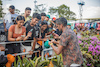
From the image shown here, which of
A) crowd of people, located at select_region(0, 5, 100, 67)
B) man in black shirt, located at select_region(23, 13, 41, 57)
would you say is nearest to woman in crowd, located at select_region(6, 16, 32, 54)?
crowd of people, located at select_region(0, 5, 100, 67)

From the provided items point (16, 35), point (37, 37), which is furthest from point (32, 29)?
point (16, 35)

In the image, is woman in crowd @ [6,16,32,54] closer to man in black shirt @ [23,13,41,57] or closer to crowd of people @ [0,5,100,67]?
crowd of people @ [0,5,100,67]

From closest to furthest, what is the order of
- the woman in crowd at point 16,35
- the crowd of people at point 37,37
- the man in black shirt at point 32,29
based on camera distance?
the crowd of people at point 37,37 → the woman in crowd at point 16,35 → the man in black shirt at point 32,29

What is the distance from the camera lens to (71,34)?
2.26 meters

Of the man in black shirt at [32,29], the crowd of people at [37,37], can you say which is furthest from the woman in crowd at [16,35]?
the man in black shirt at [32,29]

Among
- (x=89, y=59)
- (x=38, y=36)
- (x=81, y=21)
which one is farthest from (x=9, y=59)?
(x=81, y=21)

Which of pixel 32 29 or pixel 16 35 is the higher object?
pixel 32 29

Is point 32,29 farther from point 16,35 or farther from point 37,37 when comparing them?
point 16,35

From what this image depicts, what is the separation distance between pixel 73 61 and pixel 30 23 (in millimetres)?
1489

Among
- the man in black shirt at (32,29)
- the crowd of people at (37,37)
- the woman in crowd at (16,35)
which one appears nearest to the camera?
the crowd of people at (37,37)

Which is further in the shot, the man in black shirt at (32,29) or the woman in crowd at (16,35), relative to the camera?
the man in black shirt at (32,29)

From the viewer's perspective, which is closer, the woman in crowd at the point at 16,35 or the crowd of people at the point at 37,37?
the crowd of people at the point at 37,37

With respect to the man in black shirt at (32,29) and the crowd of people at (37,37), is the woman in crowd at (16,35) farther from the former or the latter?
the man in black shirt at (32,29)

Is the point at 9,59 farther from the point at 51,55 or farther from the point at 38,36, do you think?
the point at 51,55
